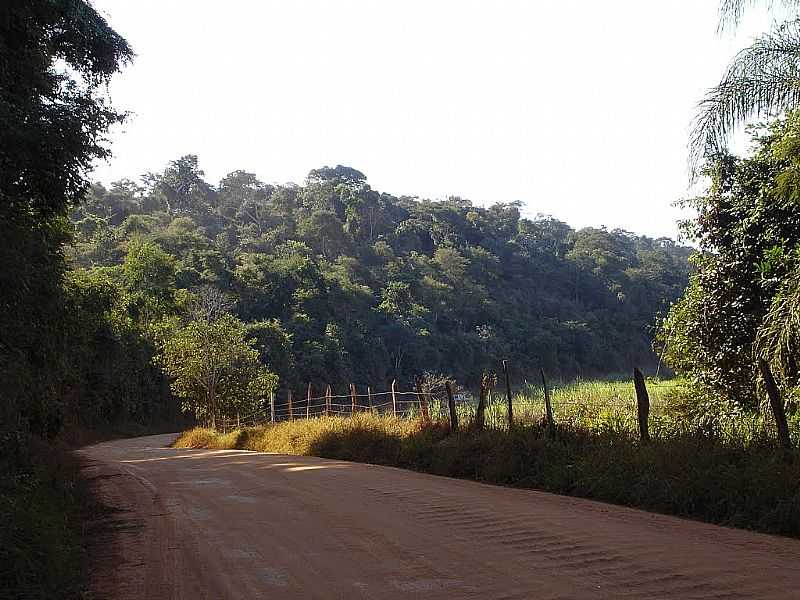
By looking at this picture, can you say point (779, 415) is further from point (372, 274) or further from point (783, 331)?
point (372, 274)

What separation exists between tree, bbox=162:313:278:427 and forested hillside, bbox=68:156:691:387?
14688 mm

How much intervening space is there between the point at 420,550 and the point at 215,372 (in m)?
27.5

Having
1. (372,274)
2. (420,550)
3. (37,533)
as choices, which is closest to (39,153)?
(37,533)

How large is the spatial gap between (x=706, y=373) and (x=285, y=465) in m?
8.74

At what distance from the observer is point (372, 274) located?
71438 mm

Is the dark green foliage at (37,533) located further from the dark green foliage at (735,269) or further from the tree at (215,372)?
the tree at (215,372)

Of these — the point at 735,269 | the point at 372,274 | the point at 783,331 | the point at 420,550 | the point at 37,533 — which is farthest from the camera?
the point at 372,274

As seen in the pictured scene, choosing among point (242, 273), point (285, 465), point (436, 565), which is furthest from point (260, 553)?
point (242, 273)

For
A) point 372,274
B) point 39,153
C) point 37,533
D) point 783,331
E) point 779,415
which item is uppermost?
point 372,274

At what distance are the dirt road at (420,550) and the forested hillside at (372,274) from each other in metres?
39.5

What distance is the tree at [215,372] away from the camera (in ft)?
108

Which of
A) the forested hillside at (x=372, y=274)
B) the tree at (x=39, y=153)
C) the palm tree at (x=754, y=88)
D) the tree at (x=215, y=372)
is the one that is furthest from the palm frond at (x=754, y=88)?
the forested hillside at (x=372, y=274)

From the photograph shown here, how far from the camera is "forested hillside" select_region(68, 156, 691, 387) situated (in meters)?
56.3

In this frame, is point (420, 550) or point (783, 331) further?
point (783, 331)
